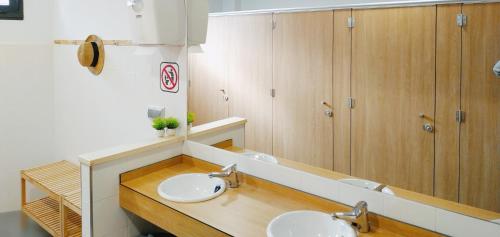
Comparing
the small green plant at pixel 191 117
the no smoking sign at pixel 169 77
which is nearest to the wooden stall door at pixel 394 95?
the small green plant at pixel 191 117

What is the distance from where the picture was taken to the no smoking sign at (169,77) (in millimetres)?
2434

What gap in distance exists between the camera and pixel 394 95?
166cm

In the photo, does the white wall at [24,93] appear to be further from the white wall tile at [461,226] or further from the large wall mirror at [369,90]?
the white wall tile at [461,226]

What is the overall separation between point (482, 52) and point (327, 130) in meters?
0.73

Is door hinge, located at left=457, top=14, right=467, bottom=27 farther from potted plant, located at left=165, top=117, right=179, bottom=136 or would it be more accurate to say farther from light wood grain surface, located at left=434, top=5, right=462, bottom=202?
potted plant, located at left=165, top=117, right=179, bottom=136

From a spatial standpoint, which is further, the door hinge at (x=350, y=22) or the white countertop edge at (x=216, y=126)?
the white countertop edge at (x=216, y=126)

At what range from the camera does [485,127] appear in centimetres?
142

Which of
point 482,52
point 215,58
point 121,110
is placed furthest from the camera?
point 121,110

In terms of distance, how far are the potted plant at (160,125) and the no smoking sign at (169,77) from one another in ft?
0.67

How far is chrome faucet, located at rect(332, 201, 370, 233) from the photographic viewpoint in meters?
1.57

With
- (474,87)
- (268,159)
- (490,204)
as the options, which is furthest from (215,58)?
(490,204)

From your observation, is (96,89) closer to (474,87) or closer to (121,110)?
(121,110)

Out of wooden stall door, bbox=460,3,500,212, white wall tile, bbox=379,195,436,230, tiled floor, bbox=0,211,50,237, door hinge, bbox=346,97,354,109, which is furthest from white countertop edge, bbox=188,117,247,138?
tiled floor, bbox=0,211,50,237

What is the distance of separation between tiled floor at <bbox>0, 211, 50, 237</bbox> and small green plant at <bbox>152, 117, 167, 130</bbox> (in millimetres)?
1592
